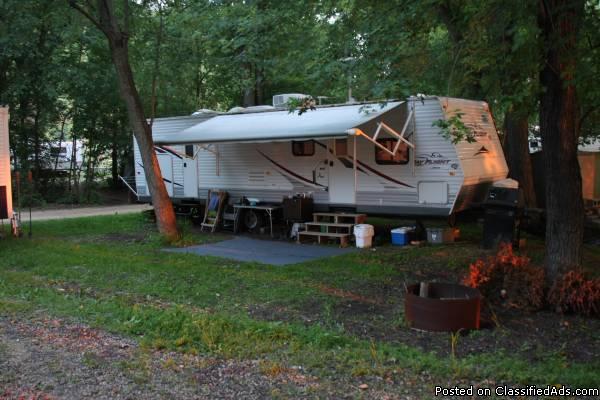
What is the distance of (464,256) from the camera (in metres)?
10.0

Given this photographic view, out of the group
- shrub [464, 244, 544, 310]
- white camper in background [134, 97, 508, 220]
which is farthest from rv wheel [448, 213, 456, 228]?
shrub [464, 244, 544, 310]

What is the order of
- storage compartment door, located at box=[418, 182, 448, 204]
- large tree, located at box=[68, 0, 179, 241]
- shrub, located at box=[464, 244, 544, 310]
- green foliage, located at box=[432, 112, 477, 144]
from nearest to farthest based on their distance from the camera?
1. shrub, located at box=[464, 244, 544, 310]
2. green foliage, located at box=[432, 112, 477, 144]
3. storage compartment door, located at box=[418, 182, 448, 204]
4. large tree, located at box=[68, 0, 179, 241]

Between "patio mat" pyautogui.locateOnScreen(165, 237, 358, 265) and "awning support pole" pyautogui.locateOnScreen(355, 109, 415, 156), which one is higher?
"awning support pole" pyautogui.locateOnScreen(355, 109, 415, 156)

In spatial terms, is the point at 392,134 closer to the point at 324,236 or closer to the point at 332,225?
the point at 332,225

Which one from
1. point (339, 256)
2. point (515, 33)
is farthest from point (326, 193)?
point (515, 33)

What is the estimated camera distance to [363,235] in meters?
11.6

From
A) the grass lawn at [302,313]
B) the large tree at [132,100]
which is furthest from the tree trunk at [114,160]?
the grass lawn at [302,313]

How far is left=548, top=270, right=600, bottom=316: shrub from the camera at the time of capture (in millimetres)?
6203

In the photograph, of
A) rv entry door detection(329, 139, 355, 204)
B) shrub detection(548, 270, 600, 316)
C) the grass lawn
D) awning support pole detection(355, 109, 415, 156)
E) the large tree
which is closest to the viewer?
the grass lawn

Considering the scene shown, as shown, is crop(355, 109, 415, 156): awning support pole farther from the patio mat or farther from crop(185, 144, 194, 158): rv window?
crop(185, 144, 194, 158): rv window

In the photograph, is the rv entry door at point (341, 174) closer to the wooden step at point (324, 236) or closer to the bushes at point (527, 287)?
the wooden step at point (324, 236)

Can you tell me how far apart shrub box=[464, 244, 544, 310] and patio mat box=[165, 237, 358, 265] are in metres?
4.06

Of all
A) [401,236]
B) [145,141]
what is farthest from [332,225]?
[145,141]

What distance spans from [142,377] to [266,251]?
6.91 metres
